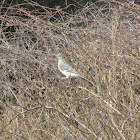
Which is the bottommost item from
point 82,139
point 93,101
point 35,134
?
point 35,134

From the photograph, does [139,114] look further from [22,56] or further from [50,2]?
[50,2]

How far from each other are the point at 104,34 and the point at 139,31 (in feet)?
1.89

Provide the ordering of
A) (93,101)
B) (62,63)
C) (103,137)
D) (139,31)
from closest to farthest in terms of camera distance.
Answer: (103,137) → (93,101) → (139,31) → (62,63)

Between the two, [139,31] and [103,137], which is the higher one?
[139,31]

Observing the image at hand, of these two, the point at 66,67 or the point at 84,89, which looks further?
the point at 66,67

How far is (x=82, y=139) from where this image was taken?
129 inches

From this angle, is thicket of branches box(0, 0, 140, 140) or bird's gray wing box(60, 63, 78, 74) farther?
bird's gray wing box(60, 63, 78, 74)

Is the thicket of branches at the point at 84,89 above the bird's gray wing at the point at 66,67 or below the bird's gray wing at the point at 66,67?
above

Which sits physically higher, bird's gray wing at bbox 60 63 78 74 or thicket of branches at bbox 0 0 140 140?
thicket of branches at bbox 0 0 140 140

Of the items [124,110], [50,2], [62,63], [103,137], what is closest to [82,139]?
[103,137]

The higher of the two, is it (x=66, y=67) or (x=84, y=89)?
(x=84, y=89)

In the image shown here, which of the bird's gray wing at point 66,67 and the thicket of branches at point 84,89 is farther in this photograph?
the bird's gray wing at point 66,67

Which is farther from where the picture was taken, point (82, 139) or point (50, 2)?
point (50, 2)

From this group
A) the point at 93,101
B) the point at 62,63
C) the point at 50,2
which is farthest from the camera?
the point at 50,2
